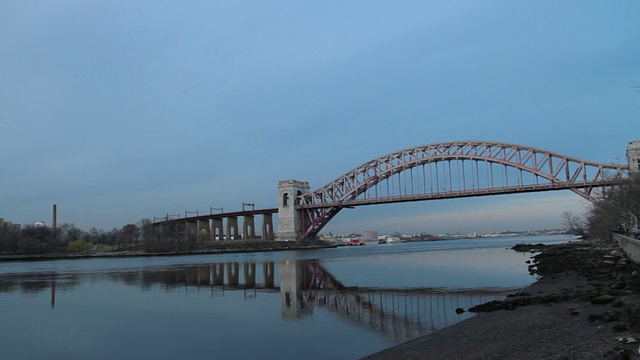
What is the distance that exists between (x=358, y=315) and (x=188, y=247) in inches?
3300

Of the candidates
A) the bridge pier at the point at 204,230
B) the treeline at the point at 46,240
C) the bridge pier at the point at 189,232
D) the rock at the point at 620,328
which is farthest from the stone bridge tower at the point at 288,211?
the rock at the point at 620,328

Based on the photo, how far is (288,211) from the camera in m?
104

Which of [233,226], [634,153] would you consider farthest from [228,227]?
[634,153]

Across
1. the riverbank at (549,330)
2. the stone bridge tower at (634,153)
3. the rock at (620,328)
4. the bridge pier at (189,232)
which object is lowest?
the riverbank at (549,330)

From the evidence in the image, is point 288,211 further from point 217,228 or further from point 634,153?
point 634,153

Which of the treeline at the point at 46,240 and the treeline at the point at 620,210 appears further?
the treeline at the point at 46,240

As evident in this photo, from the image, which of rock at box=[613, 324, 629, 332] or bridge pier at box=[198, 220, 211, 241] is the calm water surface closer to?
rock at box=[613, 324, 629, 332]

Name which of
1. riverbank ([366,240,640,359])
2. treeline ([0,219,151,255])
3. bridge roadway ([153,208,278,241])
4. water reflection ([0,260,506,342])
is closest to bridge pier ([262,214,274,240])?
bridge roadway ([153,208,278,241])

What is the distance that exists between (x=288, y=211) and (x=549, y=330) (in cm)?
9443

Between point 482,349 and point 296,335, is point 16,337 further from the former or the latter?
point 482,349

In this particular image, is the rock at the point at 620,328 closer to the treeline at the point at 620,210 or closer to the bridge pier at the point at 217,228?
the treeline at the point at 620,210

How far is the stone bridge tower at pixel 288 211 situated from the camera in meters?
102

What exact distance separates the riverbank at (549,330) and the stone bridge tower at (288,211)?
286ft

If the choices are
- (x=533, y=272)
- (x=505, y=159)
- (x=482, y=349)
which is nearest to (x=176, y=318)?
(x=482, y=349)
